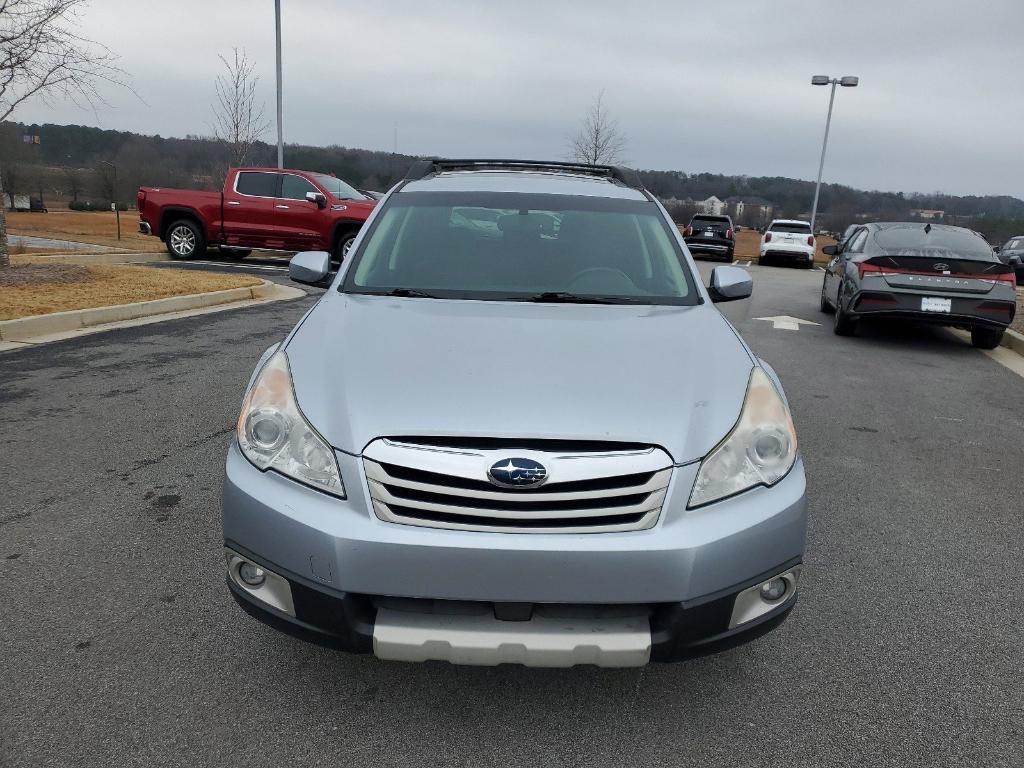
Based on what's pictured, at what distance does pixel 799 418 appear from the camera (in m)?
6.10

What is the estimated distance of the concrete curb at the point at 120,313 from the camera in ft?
26.1

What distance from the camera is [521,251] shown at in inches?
146

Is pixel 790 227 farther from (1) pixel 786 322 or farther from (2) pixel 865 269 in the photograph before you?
(2) pixel 865 269

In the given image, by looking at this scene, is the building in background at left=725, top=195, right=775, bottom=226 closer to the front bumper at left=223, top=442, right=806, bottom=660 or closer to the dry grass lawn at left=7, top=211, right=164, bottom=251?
the dry grass lawn at left=7, top=211, right=164, bottom=251

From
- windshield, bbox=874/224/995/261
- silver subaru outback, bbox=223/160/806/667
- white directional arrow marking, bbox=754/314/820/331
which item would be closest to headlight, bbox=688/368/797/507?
silver subaru outback, bbox=223/160/806/667

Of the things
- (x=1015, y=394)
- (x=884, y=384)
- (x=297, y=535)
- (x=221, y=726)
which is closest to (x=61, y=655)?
(x=221, y=726)

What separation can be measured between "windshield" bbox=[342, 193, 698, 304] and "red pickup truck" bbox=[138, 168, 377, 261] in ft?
41.5

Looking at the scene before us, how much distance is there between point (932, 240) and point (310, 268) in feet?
28.9

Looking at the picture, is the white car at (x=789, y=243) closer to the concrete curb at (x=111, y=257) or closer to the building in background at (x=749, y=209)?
the concrete curb at (x=111, y=257)

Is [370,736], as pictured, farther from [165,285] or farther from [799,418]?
[165,285]

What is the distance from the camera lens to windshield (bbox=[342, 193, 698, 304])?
351 cm

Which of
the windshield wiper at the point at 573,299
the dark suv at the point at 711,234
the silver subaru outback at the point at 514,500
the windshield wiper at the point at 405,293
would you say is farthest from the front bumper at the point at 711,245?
the silver subaru outback at the point at 514,500

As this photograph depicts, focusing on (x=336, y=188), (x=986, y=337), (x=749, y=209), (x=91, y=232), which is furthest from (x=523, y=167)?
(x=749, y=209)

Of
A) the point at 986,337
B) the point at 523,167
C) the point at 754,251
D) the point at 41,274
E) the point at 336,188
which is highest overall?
the point at 523,167
